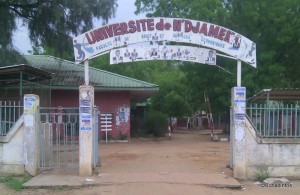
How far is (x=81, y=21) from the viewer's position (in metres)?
25.9

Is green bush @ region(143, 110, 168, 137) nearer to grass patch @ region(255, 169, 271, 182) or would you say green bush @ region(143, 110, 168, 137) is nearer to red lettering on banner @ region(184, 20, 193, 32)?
red lettering on banner @ region(184, 20, 193, 32)

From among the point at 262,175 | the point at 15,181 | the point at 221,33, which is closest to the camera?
the point at 15,181

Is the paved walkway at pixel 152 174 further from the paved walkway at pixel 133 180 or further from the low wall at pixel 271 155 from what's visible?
the low wall at pixel 271 155

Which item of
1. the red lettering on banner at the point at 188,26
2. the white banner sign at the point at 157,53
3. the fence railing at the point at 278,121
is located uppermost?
the red lettering on banner at the point at 188,26

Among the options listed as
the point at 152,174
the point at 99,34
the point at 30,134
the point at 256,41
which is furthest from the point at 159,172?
the point at 256,41

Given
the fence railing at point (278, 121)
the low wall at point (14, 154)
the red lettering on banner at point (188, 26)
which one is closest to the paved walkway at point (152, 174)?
the low wall at point (14, 154)

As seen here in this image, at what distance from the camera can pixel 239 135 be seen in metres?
12.7

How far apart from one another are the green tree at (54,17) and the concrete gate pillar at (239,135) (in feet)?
46.5

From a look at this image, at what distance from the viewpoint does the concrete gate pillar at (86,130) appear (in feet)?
41.8

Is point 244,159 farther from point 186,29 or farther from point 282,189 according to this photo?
point 186,29

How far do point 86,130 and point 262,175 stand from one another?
→ 5010mm

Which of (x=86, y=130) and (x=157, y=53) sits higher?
(x=157, y=53)

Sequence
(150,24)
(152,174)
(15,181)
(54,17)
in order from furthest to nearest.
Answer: (54,17), (150,24), (152,174), (15,181)

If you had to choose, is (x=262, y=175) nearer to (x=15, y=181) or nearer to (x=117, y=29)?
(x=117, y=29)
